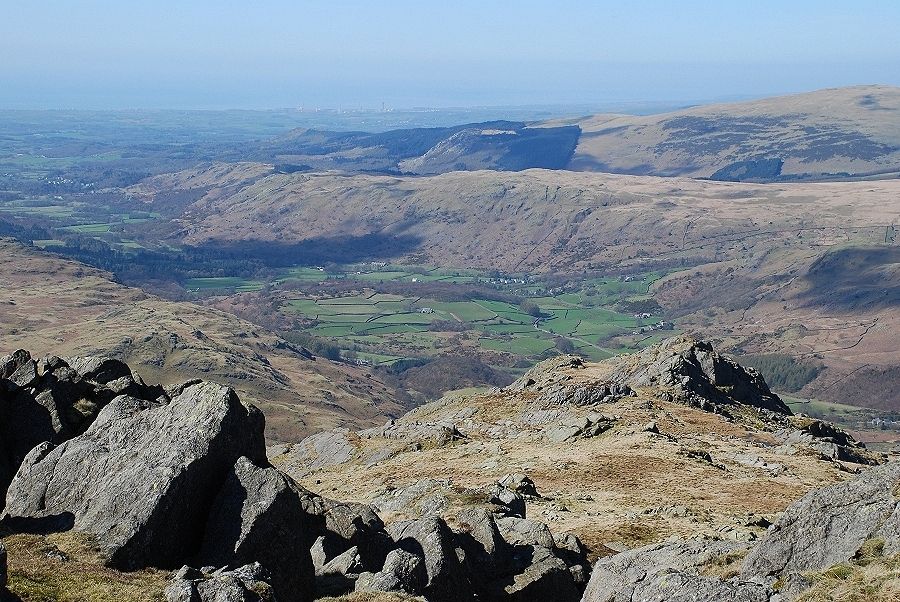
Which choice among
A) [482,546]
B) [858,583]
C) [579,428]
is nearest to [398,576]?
[482,546]

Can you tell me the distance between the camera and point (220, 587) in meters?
28.1

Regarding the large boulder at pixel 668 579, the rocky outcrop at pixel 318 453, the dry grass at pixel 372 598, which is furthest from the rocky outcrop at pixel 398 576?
the rocky outcrop at pixel 318 453

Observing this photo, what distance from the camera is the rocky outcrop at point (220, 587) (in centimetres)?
2780

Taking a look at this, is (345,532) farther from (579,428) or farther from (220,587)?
(579,428)

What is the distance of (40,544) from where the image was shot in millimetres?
32500

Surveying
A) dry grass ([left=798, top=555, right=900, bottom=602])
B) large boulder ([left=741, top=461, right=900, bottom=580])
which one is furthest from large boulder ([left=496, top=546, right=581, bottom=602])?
dry grass ([left=798, top=555, right=900, bottom=602])

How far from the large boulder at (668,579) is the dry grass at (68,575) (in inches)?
718

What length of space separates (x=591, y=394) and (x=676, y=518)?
4267 centimetres

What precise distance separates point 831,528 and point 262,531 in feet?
72.4

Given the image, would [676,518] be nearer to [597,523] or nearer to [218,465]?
[597,523]

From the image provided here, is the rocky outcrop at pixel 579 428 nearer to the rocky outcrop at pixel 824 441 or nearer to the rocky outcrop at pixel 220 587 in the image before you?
the rocky outcrop at pixel 824 441

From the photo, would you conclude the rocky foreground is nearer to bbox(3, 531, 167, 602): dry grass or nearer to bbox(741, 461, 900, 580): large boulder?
bbox(741, 461, 900, 580): large boulder

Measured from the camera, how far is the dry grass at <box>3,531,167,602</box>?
91.3 feet

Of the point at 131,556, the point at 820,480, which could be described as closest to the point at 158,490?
the point at 131,556
